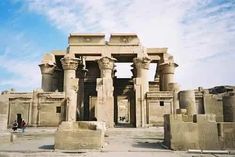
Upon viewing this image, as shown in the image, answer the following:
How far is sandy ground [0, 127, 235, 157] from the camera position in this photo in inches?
344

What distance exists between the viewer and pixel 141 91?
23.3 meters

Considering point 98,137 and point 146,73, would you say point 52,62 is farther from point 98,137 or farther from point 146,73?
point 98,137

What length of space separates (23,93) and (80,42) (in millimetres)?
7026

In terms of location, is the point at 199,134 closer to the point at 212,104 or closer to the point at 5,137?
the point at 5,137

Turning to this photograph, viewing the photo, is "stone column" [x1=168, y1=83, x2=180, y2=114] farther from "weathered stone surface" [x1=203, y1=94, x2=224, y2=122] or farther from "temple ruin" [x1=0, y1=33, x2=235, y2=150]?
"weathered stone surface" [x1=203, y1=94, x2=224, y2=122]

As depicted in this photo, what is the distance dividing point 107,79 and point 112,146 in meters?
12.0

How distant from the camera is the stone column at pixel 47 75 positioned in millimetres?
26453

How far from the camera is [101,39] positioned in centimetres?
2564

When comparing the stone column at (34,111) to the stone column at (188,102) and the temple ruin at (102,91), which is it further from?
the stone column at (188,102)

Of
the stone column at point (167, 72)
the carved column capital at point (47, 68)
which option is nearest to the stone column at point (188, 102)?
the stone column at point (167, 72)

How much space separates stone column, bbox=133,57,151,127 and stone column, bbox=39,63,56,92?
8.53 metres

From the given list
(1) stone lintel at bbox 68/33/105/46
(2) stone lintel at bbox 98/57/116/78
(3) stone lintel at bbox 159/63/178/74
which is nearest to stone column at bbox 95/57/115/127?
(2) stone lintel at bbox 98/57/116/78

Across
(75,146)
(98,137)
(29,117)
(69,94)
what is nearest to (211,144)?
(98,137)

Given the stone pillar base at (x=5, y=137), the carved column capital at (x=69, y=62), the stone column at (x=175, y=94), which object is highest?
the carved column capital at (x=69, y=62)
